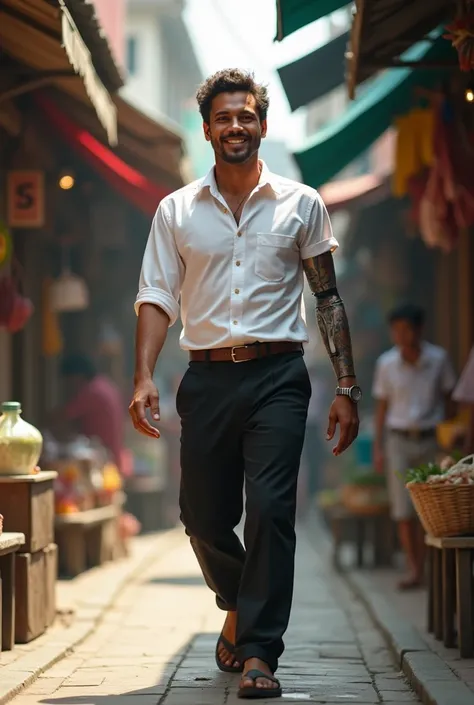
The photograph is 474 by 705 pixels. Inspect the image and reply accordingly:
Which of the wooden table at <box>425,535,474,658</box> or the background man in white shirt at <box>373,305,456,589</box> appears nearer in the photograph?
the wooden table at <box>425,535,474,658</box>

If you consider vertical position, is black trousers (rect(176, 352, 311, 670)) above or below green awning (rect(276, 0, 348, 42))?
below

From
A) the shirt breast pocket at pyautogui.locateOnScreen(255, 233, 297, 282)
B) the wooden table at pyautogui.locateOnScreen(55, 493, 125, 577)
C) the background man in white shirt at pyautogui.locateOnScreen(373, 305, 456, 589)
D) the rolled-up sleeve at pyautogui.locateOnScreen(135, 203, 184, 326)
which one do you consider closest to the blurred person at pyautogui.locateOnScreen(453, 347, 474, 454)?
the background man in white shirt at pyautogui.locateOnScreen(373, 305, 456, 589)

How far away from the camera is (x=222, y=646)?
6.62m

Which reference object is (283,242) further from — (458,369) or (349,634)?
(458,369)

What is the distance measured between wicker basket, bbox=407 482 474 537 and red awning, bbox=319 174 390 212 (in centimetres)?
849

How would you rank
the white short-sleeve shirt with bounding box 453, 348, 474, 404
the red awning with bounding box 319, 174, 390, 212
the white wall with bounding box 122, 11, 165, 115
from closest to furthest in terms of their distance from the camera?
the white short-sleeve shirt with bounding box 453, 348, 474, 404 → the red awning with bounding box 319, 174, 390, 212 → the white wall with bounding box 122, 11, 165, 115

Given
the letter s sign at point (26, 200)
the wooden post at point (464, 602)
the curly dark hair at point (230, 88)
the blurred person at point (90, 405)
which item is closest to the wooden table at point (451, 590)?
the wooden post at point (464, 602)

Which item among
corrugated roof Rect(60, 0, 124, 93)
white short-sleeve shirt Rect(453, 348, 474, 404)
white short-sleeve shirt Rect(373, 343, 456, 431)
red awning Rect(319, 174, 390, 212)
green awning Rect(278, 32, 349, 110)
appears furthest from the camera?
red awning Rect(319, 174, 390, 212)

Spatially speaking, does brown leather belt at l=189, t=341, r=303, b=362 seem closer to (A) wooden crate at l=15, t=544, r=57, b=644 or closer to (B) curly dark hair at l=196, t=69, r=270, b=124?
(B) curly dark hair at l=196, t=69, r=270, b=124

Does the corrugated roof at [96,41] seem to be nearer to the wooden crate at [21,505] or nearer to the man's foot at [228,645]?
the wooden crate at [21,505]

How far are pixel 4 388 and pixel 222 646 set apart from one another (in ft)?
22.1

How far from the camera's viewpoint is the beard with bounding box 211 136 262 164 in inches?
243

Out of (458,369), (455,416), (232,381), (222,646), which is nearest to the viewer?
(232,381)

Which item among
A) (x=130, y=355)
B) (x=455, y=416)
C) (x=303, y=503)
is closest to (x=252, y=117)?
(x=455, y=416)
